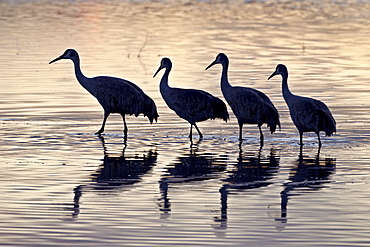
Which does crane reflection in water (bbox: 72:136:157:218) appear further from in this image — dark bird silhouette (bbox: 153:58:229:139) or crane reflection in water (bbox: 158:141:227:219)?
dark bird silhouette (bbox: 153:58:229:139)

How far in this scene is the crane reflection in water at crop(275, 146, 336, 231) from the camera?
35.3ft

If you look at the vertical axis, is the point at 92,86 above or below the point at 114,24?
below

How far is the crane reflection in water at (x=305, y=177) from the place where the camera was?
424 inches

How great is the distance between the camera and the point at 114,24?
40.7 meters

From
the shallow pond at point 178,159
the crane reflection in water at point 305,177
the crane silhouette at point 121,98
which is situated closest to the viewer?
the shallow pond at point 178,159

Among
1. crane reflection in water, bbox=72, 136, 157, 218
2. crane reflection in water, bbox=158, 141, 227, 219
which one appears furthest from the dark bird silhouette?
crane reflection in water, bbox=72, 136, 157, 218

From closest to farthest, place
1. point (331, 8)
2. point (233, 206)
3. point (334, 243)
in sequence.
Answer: point (334, 243), point (233, 206), point (331, 8)

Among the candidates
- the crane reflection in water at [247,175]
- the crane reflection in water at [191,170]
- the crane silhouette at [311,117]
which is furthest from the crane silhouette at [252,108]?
the crane reflection in water at [191,170]

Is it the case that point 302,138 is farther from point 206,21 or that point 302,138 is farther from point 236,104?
point 206,21

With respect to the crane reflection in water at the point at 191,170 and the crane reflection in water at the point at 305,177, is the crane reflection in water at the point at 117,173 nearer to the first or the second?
the crane reflection in water at the point at 191,170

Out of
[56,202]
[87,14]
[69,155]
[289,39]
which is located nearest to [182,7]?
[87,14]

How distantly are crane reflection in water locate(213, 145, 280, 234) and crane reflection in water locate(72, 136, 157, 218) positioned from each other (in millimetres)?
1192

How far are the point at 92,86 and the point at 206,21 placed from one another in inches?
1006

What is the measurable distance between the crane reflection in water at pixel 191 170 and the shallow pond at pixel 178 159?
2 cm
